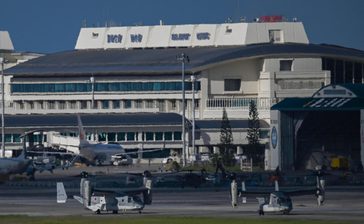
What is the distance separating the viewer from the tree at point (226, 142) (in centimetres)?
16375

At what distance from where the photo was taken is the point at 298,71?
640 feet

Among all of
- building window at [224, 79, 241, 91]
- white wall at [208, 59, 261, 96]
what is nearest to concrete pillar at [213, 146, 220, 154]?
white wall at [208, 59, 261, 96]

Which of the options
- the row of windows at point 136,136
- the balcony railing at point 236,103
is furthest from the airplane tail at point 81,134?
the balcony railing at point 236,103

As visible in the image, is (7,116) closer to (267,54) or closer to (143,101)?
(143,101)

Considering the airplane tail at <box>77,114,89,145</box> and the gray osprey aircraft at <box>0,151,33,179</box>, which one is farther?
the airplane tail at <box>77,114,89,145</box>

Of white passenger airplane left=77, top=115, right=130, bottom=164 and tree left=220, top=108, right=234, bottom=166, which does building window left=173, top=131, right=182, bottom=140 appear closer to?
tree left=220, top=108, right=234, bottom=166

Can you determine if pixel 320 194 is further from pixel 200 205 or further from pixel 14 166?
pixel 14 166

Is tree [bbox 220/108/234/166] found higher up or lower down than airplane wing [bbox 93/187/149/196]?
higher up

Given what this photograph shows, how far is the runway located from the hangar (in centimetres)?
3175

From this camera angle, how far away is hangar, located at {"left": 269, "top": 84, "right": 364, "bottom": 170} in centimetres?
14538

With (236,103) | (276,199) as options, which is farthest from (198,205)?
(236,103)

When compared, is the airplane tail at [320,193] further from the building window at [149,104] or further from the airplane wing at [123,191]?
the building window at [149,104]

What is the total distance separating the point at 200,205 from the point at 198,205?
0.13 meters

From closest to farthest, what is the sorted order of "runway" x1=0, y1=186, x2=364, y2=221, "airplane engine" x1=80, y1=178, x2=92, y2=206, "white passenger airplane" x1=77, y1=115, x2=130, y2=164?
"runway" x1=0, y1=186, x2=364, y2=221, "airplane engine" x1=80, y1=178, x2=92, y2=206, "white passenger airplane" x1=77, y1=115, x2=130, y2=164
